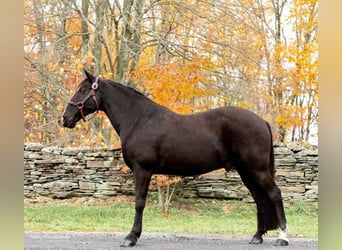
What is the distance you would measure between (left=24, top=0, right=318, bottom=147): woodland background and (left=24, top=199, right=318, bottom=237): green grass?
1.74 meters

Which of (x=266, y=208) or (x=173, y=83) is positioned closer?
(x=266, y=208)

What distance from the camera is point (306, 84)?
10180mm

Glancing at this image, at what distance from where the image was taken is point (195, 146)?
4730 millimetres

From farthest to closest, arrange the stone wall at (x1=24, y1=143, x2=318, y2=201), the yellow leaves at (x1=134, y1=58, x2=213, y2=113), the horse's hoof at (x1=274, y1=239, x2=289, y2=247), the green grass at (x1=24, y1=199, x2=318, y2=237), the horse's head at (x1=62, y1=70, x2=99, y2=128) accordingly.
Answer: the stone wall at (x1=24, y1=143, x2=318, y2=201) < the yellow leaves at (x1=134, y1=58, x2=213, y2=113) < the green grass at (x1=24, y1=199, x2=318, y2=237) < the horse's head at (x1=62, y1=70, x2=99, y2=128) < the horse's hoof at (x1=274, y1=239, x2=289, y2=247)

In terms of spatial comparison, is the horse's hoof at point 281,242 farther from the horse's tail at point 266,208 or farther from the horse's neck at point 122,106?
the horse's neck at point 122,106

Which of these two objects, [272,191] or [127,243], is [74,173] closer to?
[127,243]

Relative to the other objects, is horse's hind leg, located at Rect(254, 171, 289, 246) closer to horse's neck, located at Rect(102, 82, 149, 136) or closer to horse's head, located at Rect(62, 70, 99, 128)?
horse's neck, located at Rect(102, 82, 149, 136)

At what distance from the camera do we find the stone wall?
945 centimetres

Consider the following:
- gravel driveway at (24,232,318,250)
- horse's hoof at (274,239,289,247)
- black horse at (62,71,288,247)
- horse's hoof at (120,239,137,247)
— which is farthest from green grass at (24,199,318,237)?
horse's hoof at (120,239,137,247)

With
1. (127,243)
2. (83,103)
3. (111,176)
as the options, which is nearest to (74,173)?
(111,176)

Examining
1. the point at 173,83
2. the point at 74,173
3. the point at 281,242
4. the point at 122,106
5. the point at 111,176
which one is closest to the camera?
the point at 281,242

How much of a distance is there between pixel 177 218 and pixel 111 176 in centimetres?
205

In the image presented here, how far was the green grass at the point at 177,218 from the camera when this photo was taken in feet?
23.2
